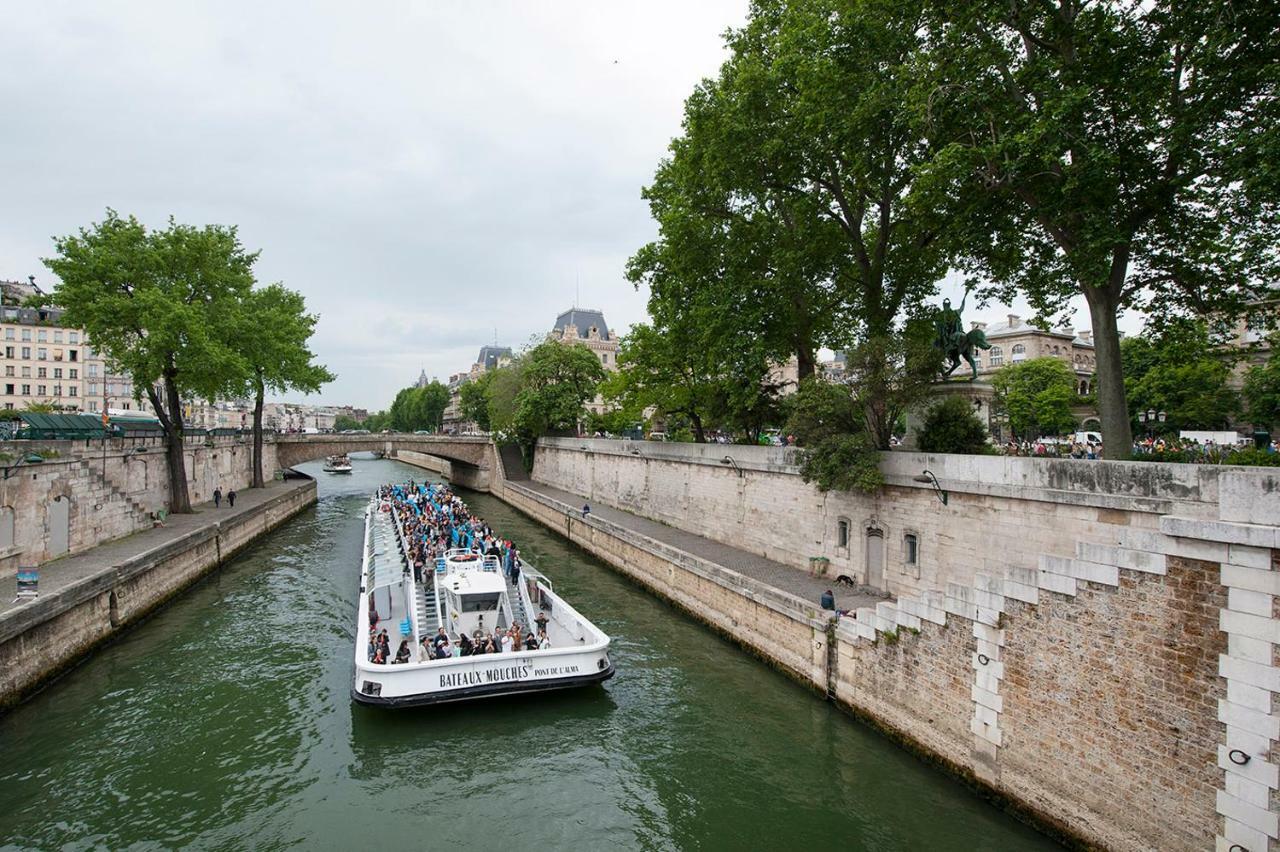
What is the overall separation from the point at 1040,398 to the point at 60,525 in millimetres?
55451

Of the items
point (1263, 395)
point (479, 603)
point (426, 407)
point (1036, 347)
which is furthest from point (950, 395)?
point (426, 407)

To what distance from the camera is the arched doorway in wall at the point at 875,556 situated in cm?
1828

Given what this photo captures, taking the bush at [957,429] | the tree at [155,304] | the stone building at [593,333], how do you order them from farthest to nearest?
the stone building at [593,333], the tree at [155,304], the bush at [957,429]

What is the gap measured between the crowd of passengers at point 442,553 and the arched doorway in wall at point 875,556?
Answer: 28.2 ft

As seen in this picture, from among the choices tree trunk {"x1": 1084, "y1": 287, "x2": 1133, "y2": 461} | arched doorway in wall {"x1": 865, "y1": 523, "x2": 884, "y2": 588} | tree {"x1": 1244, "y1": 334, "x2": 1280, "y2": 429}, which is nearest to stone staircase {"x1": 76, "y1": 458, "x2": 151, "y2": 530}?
arched doorway in wall {"x1": 865, "y1": 523, "x2": 884, "y2": 588}

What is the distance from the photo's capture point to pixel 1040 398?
5106 cm

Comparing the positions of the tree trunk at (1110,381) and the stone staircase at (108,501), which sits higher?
the tree trunk at (1110,381)

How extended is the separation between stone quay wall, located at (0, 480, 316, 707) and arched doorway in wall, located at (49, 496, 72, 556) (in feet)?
7.05

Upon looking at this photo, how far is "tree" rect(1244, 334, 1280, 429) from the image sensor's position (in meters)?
34.8

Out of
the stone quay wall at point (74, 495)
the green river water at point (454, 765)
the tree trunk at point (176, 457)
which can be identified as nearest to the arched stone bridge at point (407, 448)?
the tree trunk at point (176, 457)

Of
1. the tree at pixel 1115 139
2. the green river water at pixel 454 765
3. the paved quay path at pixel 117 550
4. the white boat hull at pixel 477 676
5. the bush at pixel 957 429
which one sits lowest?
the green river water at pixel 454 765

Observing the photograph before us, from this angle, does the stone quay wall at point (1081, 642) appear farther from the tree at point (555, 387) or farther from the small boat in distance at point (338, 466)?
the small boat in distance at point (338, 466)

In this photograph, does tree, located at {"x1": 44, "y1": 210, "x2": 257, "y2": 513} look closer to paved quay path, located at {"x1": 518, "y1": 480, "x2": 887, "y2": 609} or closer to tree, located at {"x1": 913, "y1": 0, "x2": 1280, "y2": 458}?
paved quay path, located at {"x1": 518, "y1": 480, "x2": 887, "y2": 609}

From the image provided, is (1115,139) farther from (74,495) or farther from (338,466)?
(338,466)
